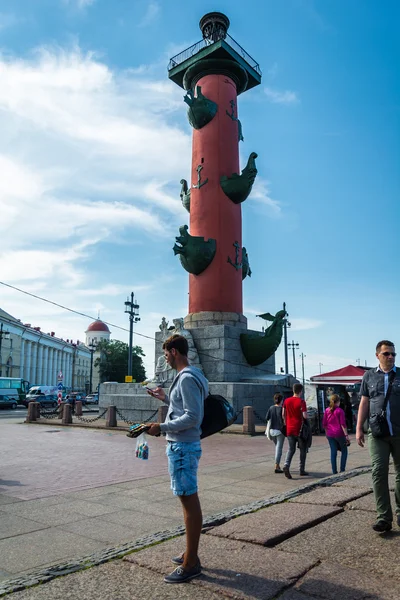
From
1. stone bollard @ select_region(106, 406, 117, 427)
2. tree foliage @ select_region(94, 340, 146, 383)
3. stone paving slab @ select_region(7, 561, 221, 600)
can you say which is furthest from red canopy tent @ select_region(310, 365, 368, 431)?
tree foliage @ select_region(94, 340, 146, 383)

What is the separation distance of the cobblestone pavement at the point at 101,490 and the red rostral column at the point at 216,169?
8.41 meters

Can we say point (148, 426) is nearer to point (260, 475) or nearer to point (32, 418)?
point (260, 475)

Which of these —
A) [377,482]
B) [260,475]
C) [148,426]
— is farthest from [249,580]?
[260,475]

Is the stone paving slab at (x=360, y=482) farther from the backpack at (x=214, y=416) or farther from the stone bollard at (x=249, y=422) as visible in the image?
the stone bollard at (x=249, y=422)

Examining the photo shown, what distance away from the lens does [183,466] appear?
3.31 metres

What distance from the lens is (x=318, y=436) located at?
15.9m

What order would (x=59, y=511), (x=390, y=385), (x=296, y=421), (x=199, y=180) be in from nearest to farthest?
(x=390, y=385) < (x=59, y=511) < (x=296, y=421) < (x=199, y=180)

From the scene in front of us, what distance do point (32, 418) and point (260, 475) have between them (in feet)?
54.8

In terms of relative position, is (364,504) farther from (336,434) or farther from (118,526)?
(336,434)

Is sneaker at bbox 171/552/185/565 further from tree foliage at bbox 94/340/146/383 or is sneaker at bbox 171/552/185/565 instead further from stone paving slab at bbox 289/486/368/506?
tree foliage at bbox 94/340/146/383

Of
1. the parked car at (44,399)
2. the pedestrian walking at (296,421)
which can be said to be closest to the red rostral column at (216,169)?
the pedestrian walking at (296,421)

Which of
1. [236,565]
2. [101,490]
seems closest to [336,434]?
[101,490]

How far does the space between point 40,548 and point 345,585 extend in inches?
102

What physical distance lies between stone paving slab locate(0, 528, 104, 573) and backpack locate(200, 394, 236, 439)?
5.35 ft
